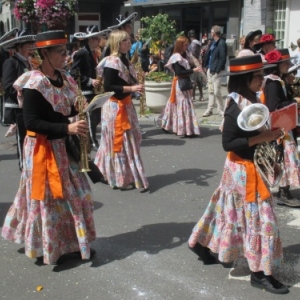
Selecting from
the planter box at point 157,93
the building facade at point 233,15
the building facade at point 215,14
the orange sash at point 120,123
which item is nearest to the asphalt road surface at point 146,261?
the orange sash at point 120,123

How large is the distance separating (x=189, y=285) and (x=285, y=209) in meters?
2.05

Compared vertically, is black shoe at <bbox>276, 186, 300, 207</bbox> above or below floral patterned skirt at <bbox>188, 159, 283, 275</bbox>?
below

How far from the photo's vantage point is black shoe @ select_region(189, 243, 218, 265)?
4.22 meters

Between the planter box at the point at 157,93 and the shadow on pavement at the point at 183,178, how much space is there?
4773 mm

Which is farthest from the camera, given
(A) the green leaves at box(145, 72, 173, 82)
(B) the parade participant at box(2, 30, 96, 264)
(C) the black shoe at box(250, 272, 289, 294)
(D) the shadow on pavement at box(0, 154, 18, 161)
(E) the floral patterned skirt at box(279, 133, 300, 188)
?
(A) the green leaves at box(145, 72, 173, 82)

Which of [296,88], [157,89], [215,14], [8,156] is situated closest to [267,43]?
[296,88]

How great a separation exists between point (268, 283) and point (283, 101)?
2069 mm

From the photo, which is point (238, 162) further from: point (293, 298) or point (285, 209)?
point (285, 209)

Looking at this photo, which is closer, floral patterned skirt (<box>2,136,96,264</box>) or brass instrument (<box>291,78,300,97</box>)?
floral patterned skirt (<box>2,136,96,264</box>)

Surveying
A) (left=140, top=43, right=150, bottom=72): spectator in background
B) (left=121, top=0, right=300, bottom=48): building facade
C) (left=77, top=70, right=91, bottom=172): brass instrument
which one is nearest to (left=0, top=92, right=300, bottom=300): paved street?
(left=77, top=70, right=91, bottom=172): brass instrument

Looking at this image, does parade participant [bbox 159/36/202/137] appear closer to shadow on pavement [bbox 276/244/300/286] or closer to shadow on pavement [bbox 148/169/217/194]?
shadow on pavement [bbox 148/169/217/194]

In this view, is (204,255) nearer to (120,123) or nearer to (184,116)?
(120,123)

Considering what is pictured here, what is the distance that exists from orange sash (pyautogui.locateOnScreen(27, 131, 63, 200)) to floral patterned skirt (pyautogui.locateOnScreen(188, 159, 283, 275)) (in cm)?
114

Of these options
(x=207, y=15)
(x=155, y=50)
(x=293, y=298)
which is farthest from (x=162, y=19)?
(x=293, y=298)
